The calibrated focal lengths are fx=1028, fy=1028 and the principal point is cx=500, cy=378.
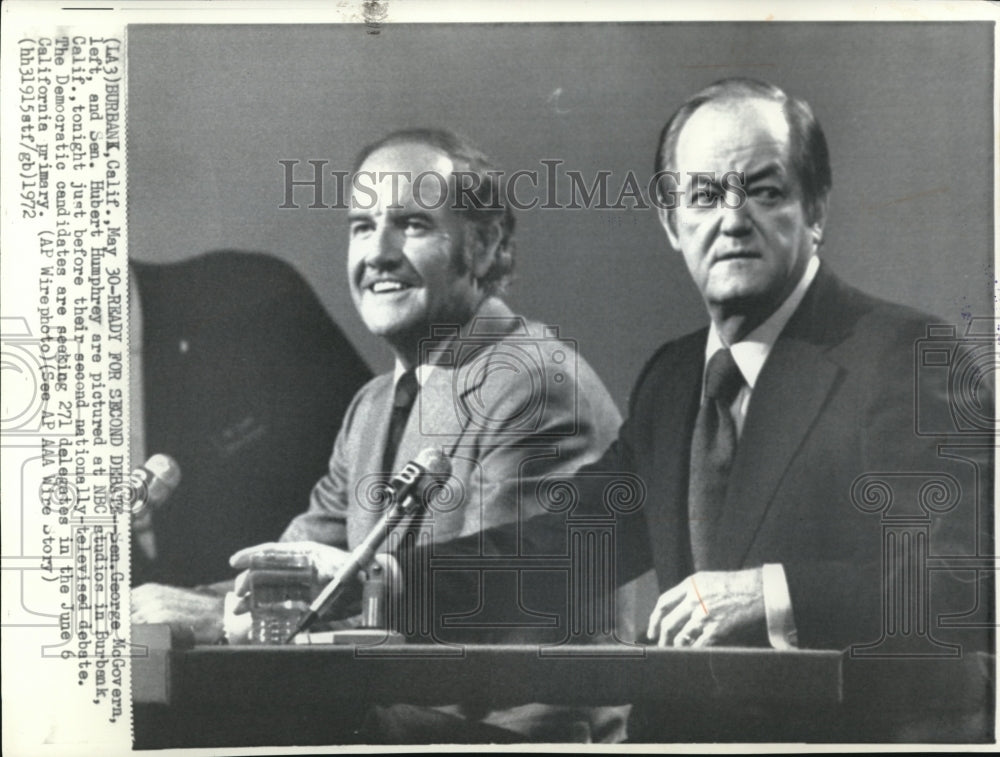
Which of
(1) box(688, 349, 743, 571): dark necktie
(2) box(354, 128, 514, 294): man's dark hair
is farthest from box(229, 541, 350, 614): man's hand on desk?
(1) box(688, 349, 743, 571): dark necktie

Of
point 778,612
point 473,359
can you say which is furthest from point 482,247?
point 778,612

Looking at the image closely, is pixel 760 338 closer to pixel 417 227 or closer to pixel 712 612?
pixel 712 612

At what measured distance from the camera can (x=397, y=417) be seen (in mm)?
2367

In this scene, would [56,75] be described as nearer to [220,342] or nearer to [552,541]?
[220,342]

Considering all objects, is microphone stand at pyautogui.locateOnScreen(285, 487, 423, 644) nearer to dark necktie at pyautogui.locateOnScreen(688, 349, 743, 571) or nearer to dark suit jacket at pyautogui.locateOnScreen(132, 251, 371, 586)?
dark suit jacket at pyautogui.locateOnScreen(132, 251, 371, 586)

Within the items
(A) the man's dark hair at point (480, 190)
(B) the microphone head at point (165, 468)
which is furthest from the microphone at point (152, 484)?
(A) the man's dark hair at point (480, 190)

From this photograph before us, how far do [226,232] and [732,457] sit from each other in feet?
4.17

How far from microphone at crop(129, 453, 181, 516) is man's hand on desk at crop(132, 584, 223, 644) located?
172 mm

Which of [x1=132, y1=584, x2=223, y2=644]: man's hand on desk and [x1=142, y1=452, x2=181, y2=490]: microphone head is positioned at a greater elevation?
[x1=142, y1=452, x2=181, y2=490]: microphone head

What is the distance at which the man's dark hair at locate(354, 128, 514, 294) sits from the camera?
237 cm

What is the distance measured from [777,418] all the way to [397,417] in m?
0.87

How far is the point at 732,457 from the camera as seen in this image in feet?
7.70

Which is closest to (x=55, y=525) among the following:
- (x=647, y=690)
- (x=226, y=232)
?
(x=226, y=232)

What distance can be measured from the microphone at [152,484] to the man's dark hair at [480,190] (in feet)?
2.66
